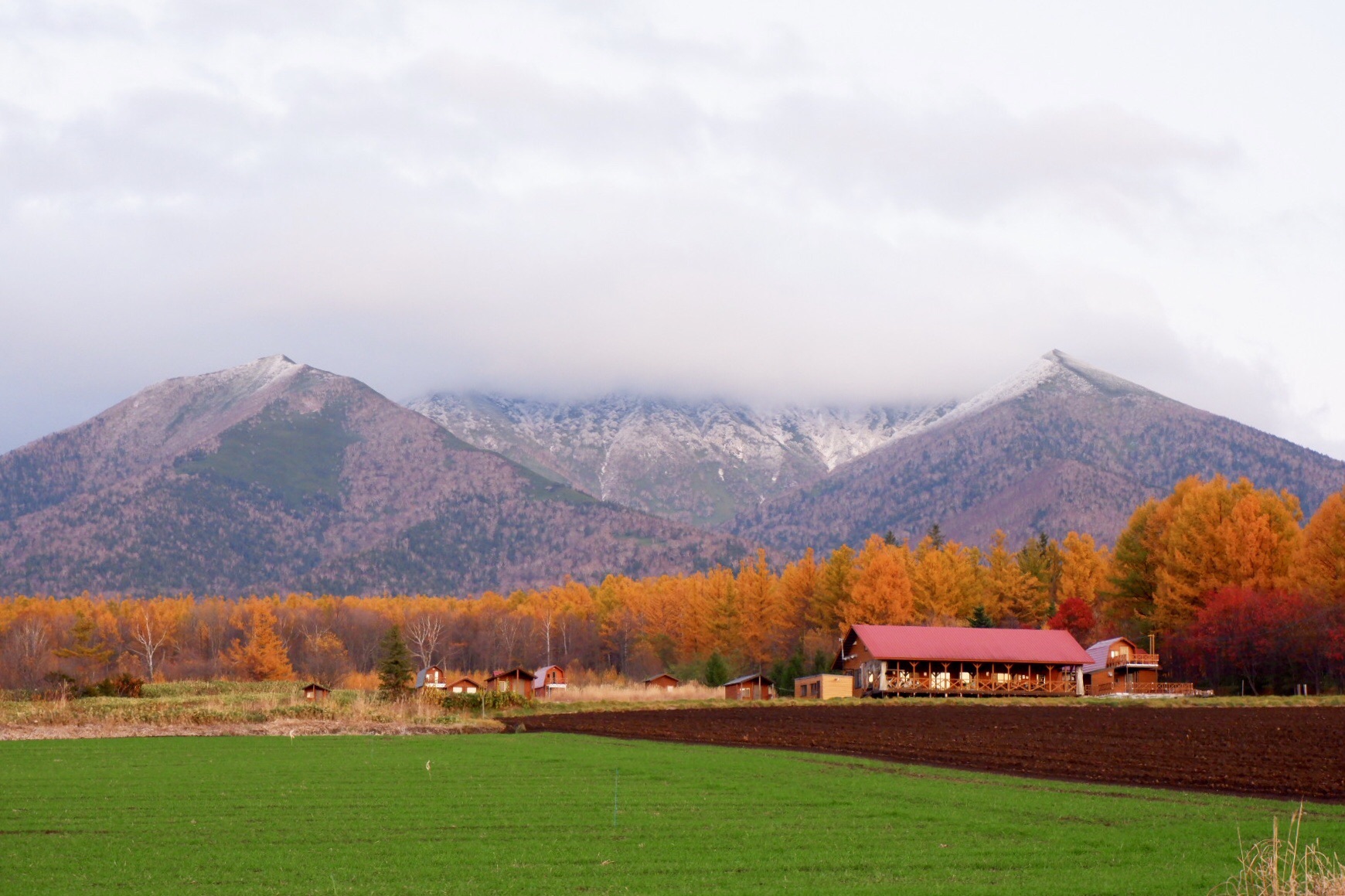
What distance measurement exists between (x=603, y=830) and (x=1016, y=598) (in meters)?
93.7

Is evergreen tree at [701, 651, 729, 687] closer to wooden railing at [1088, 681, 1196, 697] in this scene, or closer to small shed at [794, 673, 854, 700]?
small shed at [794, 673, 854, 700]

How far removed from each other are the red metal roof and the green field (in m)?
49.6

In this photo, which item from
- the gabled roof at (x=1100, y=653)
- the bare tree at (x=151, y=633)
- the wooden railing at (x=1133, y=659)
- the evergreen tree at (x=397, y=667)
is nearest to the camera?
the evergreen tree at (x=397, y=667)

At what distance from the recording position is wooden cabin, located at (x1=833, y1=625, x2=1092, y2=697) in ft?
262

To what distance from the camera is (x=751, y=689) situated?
80750 mm

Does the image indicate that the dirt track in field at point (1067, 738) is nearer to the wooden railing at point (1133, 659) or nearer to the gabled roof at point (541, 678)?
the wooden railing at point (1133, 659)

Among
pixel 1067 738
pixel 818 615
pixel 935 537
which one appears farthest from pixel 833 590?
pixel 1067 738

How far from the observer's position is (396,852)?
17.2 m

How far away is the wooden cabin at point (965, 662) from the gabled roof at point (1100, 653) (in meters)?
1.65

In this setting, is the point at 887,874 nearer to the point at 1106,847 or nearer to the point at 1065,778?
the point at 1106,847

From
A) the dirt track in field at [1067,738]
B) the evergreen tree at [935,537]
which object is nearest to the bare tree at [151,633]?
the evergreen tree at [935,537]

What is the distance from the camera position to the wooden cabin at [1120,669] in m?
81.1

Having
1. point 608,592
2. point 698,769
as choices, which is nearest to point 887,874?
point 698,769

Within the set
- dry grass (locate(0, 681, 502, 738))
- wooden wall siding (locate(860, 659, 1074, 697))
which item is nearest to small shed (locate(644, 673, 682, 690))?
wooden wall siding (locate(860, 659, 1074, 697))
